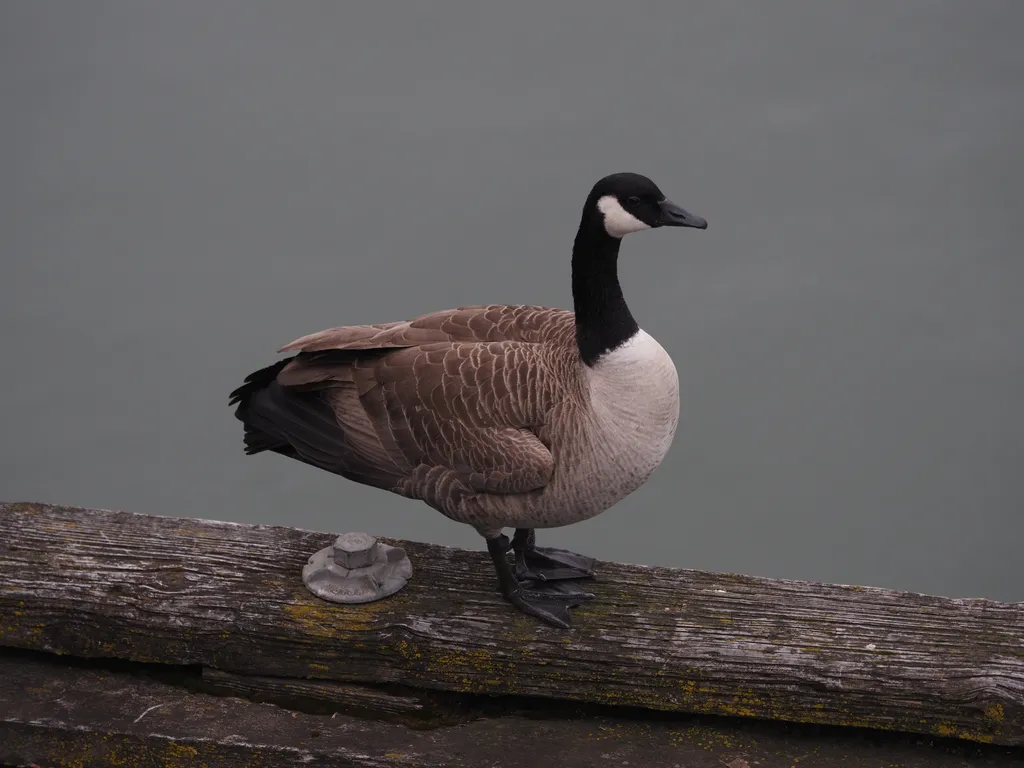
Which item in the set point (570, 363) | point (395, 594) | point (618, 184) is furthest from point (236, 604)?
point (618, 184)

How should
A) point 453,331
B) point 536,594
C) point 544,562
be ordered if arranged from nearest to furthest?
1. point 536,594
2. point 453,331
3. point 544,562

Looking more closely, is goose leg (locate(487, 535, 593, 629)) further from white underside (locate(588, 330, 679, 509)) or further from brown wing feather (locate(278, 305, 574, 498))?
white underside (locate(588, 330, 679, 509))

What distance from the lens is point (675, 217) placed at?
181 inches

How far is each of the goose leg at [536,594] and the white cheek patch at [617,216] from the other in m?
1.20

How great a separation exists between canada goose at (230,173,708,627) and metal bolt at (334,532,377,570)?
0.22m

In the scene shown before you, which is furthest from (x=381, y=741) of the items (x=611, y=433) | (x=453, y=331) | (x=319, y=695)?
(x=453, y=331)

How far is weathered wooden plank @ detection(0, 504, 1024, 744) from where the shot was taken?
182 inches

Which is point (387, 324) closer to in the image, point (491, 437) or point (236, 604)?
point (491, 437)

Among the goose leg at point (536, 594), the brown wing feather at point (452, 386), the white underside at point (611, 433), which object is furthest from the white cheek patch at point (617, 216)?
the goose leg at point (536, 594)

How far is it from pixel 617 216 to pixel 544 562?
1.48 m

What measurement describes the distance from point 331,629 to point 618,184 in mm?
1747

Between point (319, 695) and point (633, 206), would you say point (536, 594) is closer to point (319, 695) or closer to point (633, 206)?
point (319, 695)

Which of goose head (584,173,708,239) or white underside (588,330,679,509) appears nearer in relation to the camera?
goose head (584,173,708,239)

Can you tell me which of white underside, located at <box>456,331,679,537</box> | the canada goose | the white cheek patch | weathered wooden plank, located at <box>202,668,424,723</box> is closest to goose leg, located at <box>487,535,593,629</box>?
the canada goose
